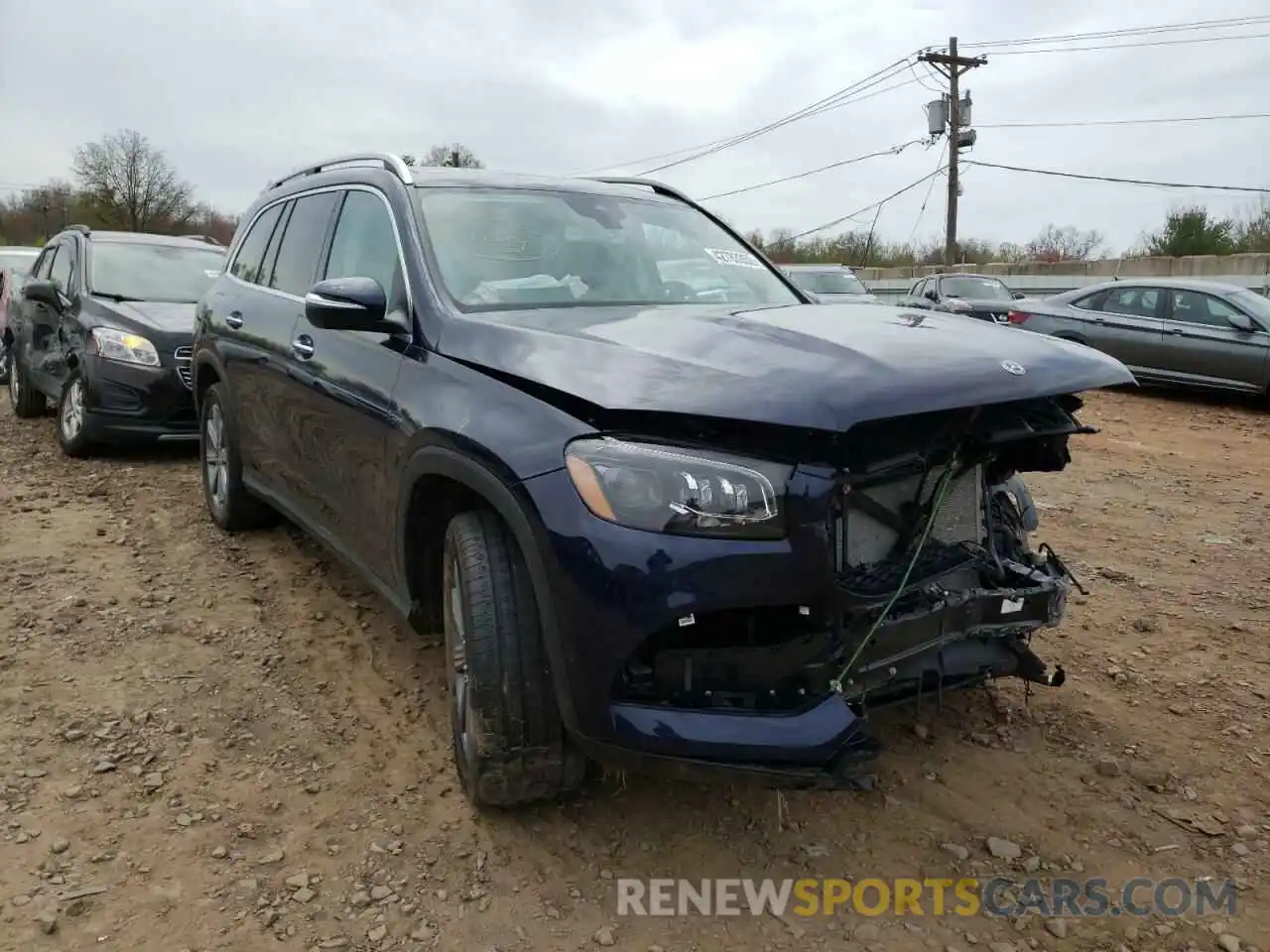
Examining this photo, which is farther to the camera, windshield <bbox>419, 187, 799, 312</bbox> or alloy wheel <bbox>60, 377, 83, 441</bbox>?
alloy wheel <bbox>60, 377, 83, 441</bbox>

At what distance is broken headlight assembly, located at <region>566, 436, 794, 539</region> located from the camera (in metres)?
2.11

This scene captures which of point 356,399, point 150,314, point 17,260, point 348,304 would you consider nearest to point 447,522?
point 356,399

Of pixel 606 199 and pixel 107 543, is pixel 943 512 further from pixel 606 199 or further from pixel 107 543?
pixel 107 543

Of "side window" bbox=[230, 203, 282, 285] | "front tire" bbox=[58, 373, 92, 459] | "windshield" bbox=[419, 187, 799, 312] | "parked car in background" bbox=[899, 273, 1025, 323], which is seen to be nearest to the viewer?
"windshield" bbox=[419, 187, 799, 312]

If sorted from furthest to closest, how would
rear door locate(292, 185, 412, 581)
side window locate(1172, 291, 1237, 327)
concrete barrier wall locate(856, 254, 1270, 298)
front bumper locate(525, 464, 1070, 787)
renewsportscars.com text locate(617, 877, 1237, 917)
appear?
concrete barrier wall locate(856, 254, 1270, 298)
side window locate(1172, 291, 1237, 327)
rear door locate(292, 185, 412, 581)
renewsportscars.com text locate(617, 877, 1237, 917)
front bumper locate(525, 464, 1070, 787)

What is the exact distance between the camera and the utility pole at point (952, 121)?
28.3m

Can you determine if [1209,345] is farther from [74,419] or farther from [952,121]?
[952,121]

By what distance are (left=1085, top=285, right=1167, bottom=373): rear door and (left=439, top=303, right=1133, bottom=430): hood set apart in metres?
9.57

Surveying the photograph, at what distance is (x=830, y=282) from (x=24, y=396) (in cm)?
1126

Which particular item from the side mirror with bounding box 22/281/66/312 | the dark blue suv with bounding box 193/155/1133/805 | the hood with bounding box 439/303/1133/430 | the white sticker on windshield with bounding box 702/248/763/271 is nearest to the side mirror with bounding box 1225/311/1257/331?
the white sticker on windshield with bounding box 702/248/763/271

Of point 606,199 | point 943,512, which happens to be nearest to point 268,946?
point 943,512

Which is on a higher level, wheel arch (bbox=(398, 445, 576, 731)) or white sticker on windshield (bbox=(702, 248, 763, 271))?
white sticker on windshield (bbox=(702, 248, 763, 271))

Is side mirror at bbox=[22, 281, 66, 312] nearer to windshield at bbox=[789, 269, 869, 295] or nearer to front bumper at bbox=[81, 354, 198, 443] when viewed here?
front bumper at bbox=[81, 354, 198, 443]

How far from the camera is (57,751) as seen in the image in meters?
2.99
